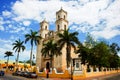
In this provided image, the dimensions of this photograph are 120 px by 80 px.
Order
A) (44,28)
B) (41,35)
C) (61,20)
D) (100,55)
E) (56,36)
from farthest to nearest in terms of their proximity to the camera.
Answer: (44,28)
(41,35)
(56,36)
(61,20)
(100,55)

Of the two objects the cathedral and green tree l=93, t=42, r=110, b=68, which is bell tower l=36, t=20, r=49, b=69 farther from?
green tree l=93, t=42, r=110, b=68

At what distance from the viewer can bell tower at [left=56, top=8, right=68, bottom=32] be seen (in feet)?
173

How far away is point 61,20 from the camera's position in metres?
52.9

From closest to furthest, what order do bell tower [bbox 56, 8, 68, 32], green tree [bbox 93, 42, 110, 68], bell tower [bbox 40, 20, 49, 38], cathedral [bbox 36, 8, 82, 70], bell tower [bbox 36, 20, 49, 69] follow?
green tree [bbox 93, 42, 110, 68] < cathedral [bbox 36, 8, 82, 70] < bell tower [bbox 56, 8, 68, 32] < bell tower [bbox 36, 20, 49, 69] < bell tower [bbox 40, 20, 49, 38]

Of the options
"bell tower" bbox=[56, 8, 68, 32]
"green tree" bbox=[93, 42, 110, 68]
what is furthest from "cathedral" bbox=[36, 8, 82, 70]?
"green tree" bbox=[93, 42, 110, 68]

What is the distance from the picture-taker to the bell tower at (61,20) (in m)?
52.9

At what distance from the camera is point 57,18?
5559 centimetres

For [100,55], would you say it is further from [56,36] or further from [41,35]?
[41,35]

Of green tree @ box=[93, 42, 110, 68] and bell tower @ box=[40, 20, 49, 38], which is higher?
bell tower @ box=[40, 20, 49, 38]

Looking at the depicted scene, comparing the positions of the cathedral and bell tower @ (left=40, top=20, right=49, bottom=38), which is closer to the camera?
the cathedral

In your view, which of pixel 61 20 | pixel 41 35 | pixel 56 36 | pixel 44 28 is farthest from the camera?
pixel 44 28

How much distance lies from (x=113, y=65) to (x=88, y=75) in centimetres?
3825

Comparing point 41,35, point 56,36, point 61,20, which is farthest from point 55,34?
point 41,35

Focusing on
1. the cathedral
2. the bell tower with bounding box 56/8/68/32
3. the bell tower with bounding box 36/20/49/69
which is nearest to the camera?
the cathedral
